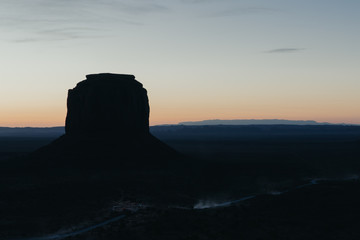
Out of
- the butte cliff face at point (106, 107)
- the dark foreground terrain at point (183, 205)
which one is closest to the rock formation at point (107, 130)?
the butte cliff face at point (106, 107)

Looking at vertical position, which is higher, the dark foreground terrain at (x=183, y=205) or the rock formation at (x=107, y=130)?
the rock formation at (x=107, y=130)

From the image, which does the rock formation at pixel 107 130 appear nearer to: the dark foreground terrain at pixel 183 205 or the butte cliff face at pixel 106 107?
the butte cliff face at pixel 106 107

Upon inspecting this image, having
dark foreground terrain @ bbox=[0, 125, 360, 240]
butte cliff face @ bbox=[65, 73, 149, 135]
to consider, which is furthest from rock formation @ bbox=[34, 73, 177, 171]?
dark foreground terrain @ bbox=[0, 125, 360, 240]

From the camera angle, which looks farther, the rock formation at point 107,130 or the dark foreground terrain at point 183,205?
the rock formation at point 107,130

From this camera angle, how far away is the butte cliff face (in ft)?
221

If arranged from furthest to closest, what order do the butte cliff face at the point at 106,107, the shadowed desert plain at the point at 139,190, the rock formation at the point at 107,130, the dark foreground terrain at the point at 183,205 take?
the butte cliff face at the point at 106,107
the rock formation at the point at 107,130
the shadowed desert plain at the point at 139,190
the dark foreground terrain at the point at 183,205

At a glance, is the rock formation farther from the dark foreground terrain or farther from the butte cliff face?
the dark foreground terrain

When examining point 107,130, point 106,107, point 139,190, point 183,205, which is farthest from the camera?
point 106,107

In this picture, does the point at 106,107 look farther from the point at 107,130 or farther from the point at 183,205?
the point at 183,205

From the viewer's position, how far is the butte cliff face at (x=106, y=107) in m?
67.5

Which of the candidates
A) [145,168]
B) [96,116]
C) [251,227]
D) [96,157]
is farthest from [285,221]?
[96,116]

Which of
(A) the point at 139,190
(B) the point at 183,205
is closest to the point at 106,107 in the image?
(A) the point at 139,190

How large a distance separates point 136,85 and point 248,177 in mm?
30641

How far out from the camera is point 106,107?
68.1m
